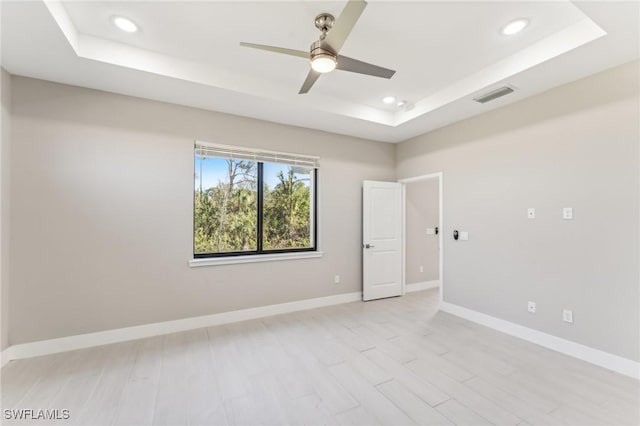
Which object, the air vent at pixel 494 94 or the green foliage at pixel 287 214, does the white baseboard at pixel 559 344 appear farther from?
the air vent at pixel 494 94

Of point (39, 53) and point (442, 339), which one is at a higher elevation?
point (39, 53)

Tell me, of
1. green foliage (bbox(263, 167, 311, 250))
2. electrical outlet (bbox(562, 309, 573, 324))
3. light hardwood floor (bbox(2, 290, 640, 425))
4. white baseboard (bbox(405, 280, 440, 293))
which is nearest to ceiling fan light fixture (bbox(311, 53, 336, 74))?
green foliage (bbox(263, 167, 311, 250))

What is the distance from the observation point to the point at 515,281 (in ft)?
10.8

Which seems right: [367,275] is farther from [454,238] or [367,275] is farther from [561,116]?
[561,116]

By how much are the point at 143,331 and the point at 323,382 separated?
2.17 m

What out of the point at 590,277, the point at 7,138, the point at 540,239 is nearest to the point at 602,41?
the point at 540,239

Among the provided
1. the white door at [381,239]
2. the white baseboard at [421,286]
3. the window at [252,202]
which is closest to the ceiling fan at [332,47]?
the window at [252,202]

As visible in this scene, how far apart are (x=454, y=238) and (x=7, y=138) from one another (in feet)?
16.8

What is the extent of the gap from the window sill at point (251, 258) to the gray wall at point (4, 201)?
1568mm

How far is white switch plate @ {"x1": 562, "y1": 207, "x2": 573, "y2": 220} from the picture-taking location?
111 inches

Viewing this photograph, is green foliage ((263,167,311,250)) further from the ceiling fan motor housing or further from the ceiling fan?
the ceiling fan motor housing

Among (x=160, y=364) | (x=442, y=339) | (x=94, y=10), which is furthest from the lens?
(x=442, y=339)

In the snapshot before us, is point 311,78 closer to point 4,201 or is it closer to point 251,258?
point 251,258

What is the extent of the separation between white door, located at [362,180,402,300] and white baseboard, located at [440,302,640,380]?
1.18m
